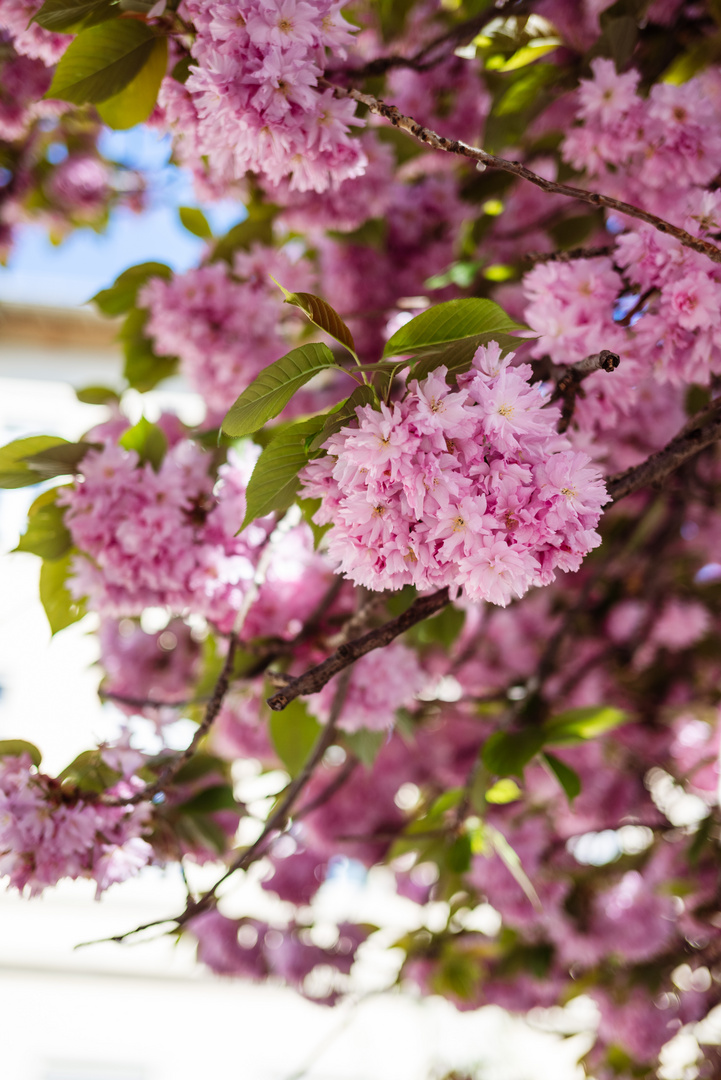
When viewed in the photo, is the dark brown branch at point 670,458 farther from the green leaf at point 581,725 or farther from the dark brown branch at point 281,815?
the green leaf at point 581,725

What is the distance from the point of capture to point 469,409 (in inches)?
16.2

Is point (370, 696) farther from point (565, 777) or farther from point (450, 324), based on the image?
point (450, 324)

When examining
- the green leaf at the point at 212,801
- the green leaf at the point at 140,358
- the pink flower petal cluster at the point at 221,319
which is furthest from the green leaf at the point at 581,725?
the green leaf at the point at 140,358

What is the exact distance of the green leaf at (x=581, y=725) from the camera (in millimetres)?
849

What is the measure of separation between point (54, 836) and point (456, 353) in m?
0.48

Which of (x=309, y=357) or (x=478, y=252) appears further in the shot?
(x=478, y=252)

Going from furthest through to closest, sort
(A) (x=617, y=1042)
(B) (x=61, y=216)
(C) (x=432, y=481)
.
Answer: (B) (x=61, y=216) → (A) (x=617, y=1042) → (C) (x=432, y=481)

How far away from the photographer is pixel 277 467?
1.51 ft

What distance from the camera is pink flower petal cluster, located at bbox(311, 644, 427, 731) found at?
0.81 meters

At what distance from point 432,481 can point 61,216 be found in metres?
1.60

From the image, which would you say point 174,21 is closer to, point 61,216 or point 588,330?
point 588,330

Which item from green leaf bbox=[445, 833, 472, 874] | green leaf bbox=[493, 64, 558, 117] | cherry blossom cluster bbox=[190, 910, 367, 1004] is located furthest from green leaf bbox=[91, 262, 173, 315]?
cherry blossom cluster bbox=[190, 910, 367, 1004]

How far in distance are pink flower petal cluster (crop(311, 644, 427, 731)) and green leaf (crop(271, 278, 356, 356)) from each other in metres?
0.45

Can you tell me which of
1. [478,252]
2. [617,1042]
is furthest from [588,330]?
[617,1042]
